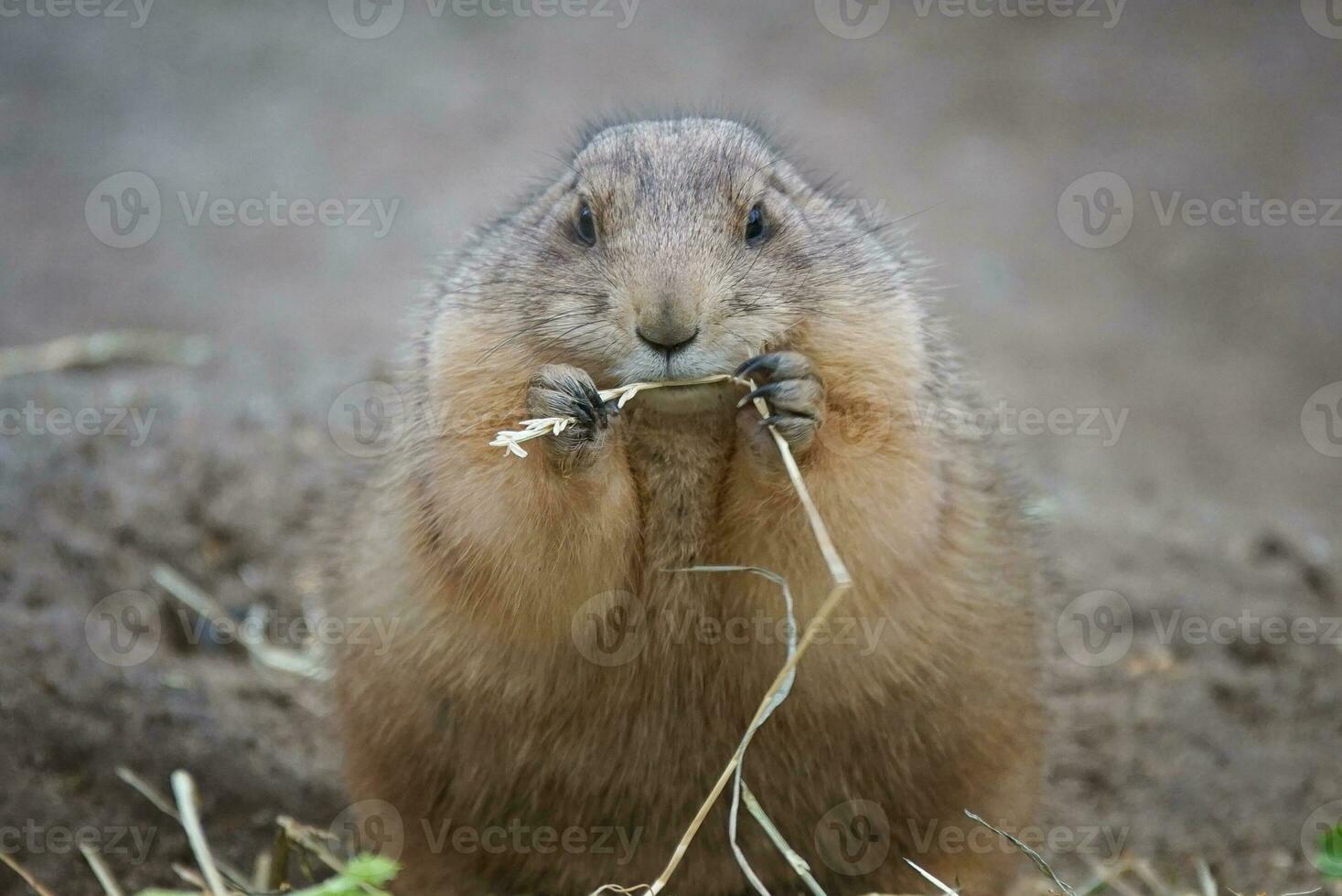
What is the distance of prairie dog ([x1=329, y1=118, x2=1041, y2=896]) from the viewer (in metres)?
4.06

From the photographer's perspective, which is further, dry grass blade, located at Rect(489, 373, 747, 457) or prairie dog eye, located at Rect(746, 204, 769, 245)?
prairie dog eye, located at Rect(746, 204, 769, 245)

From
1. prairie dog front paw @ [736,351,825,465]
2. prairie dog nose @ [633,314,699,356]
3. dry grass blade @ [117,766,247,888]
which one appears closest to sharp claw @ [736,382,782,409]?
prairie dog front paw @ [736,351,825,465]

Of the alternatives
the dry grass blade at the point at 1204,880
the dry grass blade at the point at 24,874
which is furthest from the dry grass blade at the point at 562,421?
the dry grass blade at the point at 1204,880

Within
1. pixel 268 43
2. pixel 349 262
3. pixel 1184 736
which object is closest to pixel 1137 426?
pixel 1184 736

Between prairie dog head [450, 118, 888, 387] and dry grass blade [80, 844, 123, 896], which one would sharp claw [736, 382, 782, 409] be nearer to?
prairie dog head [450, 118, 888, 387]

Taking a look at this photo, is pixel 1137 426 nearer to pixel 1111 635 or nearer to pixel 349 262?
pixel 1111 635

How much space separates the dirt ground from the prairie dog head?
1.50 metres

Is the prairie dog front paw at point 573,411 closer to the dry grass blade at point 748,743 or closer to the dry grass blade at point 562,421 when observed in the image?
the dry grass blade at point 562,421

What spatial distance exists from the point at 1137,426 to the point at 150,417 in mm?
7213

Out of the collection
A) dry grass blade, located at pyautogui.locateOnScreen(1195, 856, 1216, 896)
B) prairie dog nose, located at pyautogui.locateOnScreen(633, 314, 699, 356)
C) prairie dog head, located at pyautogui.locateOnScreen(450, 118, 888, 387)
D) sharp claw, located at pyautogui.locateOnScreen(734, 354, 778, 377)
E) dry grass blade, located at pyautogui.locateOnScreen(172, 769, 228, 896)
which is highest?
prairie dog head, located at pyautogui.locateOnScreen(450, 118, 888, 387)

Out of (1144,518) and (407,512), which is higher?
(407,512)

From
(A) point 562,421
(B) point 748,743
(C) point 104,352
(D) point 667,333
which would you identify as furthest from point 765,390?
(C) point 104,352

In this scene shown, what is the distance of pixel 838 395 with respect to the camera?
169 inches

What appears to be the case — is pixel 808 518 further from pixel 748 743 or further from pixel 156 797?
pixel 156 797
